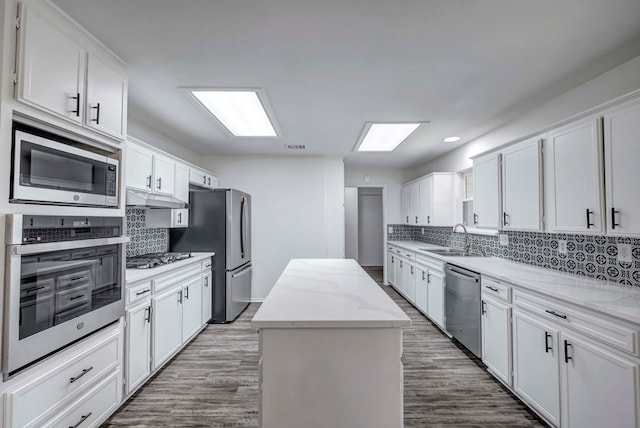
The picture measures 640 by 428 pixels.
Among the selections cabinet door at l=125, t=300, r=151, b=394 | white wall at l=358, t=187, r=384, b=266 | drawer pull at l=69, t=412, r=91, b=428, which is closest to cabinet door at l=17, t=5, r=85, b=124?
cabinet door at l=125, t=300, r=151, b=394

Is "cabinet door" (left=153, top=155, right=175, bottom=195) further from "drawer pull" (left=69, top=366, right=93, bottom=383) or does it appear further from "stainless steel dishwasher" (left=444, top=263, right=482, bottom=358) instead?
"stainless steel dishwasher" (left=444, top=263, right=482, bottom=358)

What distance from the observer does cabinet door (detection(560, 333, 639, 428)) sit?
1401 mm

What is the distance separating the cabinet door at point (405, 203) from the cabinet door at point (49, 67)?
5056 millimetres

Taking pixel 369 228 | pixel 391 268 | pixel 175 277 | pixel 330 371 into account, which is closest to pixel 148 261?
pixel 175 277

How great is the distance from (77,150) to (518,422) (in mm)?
3282

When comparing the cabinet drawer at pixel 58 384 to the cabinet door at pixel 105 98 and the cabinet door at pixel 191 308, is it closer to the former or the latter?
the cabinet door at pixel 191 308

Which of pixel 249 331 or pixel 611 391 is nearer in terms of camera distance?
pixel 611 391

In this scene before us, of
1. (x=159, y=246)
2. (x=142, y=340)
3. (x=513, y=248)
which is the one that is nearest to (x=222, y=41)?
(x=142, y=340)

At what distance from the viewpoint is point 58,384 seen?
4.98ft

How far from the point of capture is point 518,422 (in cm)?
197

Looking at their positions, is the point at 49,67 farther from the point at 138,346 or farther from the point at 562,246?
the point at 562,246

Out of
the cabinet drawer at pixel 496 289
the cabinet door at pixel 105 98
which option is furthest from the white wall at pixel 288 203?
the cabinet door at pixel 105 98

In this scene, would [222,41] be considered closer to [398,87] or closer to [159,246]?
[398,87]

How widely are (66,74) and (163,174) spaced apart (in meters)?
1.61
